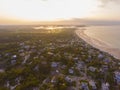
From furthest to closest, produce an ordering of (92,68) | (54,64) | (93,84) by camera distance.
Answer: (54,64) < (92,68) < (93,84)

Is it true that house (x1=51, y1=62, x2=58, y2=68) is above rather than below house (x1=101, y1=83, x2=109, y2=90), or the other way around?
above

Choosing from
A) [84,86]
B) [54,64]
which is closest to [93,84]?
[84,86]

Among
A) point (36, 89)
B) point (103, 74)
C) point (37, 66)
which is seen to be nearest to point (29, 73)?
point (37, 66)

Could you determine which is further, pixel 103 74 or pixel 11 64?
pixel 11 64

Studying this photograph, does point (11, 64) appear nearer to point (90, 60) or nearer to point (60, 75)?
point (60, 75)

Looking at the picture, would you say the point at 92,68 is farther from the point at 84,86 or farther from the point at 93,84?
the point at 84,86

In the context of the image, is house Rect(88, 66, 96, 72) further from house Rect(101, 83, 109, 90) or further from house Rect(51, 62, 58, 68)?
house Rect(51, 62, 58, 68)

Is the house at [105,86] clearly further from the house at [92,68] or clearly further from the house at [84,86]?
the house at [92,68]

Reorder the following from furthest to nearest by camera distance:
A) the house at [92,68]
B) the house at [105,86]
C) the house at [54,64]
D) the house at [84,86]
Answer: the house at [54,64], the house at [92,68], the house at [105,86], the house at [84,86]

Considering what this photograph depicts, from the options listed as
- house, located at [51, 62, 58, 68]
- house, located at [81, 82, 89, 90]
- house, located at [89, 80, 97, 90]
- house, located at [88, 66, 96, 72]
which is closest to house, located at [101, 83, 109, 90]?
house, located at [89, 80, 97, 90]

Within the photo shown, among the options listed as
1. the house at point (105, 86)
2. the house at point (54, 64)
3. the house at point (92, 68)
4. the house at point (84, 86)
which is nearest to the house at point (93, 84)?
the house at point (84, 86)

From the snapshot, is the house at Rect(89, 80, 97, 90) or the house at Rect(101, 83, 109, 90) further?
the house at Rect(101, 83, 109, 90)
